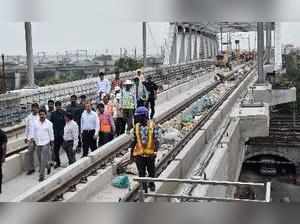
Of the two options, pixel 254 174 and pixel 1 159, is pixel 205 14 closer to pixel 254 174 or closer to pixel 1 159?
pixel 1 159

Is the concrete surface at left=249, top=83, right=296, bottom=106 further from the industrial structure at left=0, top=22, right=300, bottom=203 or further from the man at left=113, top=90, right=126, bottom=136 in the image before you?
the man at left=113, top=90, right=126, bottom=136

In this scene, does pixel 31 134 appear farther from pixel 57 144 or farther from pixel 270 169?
pixel 270 169

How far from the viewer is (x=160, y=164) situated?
35.3 feet

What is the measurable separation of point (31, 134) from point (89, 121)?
1.30 meters

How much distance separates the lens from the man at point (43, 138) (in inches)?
373

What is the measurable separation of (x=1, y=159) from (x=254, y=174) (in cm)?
4034

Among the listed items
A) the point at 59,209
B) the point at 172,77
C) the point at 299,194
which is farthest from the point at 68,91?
the point at 299,194

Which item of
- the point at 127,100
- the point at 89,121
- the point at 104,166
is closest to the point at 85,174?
the point at 104,166

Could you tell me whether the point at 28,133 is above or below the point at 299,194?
above

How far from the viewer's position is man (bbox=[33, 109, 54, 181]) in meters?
9.47

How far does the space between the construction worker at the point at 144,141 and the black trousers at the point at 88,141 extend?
254 cm

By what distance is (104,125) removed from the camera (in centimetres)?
1150

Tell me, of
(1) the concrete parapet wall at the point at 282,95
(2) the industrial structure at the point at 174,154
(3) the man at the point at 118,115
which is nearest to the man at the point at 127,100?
(3) the man at the point at 118,115

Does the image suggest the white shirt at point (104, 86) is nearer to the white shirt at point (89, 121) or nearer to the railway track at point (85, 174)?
the railway track at point (85, 174)
